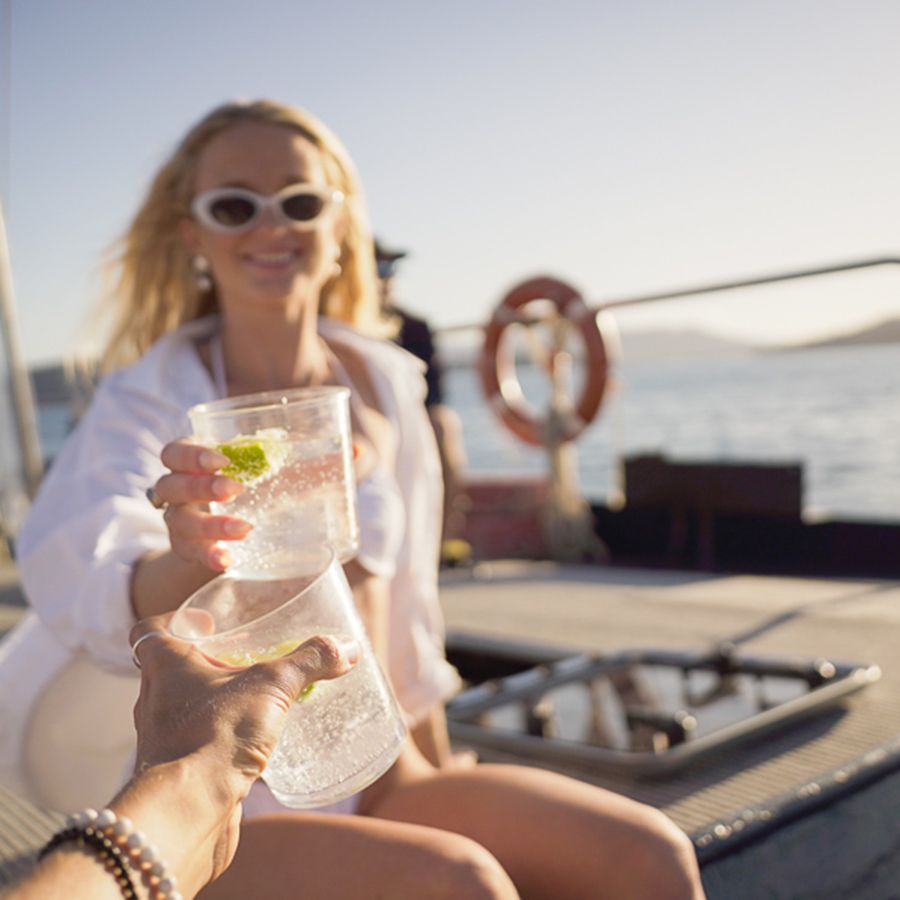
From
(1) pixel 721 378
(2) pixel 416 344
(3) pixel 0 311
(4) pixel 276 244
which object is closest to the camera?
(4) pixel 276 244

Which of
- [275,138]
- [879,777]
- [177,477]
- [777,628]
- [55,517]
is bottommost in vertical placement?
[777,628]

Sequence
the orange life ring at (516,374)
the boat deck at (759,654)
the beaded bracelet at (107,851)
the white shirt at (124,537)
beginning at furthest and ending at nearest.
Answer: the orange life ring at (516,374) < the boat deck at (759,654) < the white shirt at (124,537) < the beaded bracelet at (107,851)

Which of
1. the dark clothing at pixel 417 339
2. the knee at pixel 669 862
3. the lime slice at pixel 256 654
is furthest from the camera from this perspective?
the dark clothing at pixel 417 339

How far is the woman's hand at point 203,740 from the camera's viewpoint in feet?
2.18

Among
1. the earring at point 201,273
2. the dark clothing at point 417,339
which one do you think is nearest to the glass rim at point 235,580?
the earring at point 201,273

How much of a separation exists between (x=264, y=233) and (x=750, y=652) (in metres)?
1.47

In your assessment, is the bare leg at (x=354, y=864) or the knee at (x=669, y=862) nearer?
the bare leg at (x=354, y=864)

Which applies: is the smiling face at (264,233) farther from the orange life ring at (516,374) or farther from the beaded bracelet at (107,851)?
the orange life ring at (516,374)

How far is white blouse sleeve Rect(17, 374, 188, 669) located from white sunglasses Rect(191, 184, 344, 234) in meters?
0.26

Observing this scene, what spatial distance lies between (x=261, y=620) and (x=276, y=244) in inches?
28.3

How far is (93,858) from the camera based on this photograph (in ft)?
2.06

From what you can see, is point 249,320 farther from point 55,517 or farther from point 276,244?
point 55,517

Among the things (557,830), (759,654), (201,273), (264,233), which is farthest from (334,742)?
(759,654)

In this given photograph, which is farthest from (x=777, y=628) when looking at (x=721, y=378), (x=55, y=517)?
(x=721, y=378)
